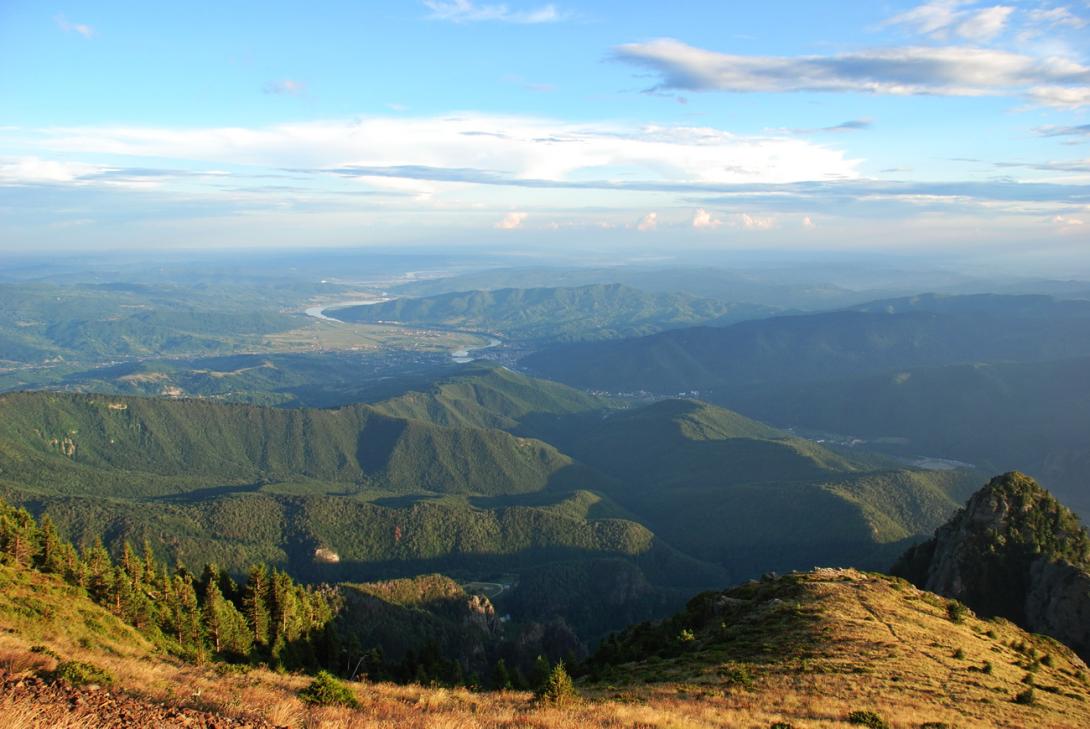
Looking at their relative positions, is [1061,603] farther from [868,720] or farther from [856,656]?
[868,720]

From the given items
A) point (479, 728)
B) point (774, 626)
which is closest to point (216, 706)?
point (479, 728)

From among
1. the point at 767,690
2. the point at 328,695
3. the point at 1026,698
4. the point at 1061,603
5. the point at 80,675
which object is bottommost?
the point at 1061,603

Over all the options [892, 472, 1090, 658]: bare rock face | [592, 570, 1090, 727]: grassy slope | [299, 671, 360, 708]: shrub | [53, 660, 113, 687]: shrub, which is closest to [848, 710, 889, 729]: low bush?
[592, 570, 1090, 727]: grassy slope

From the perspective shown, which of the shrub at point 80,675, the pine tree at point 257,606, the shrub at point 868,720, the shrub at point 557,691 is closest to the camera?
the shrub at point 80,675

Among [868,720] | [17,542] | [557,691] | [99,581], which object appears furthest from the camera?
[17,542]

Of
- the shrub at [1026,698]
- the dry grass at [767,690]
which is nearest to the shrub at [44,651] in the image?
the dry grass at [767,690]

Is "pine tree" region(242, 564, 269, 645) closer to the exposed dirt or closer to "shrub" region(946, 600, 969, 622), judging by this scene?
the exposed dirt

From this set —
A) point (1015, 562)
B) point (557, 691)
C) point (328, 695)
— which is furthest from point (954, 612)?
point (328, 695)

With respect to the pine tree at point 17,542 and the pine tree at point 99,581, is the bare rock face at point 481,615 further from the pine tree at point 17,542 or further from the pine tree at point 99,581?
the pine tree at point 17,542
